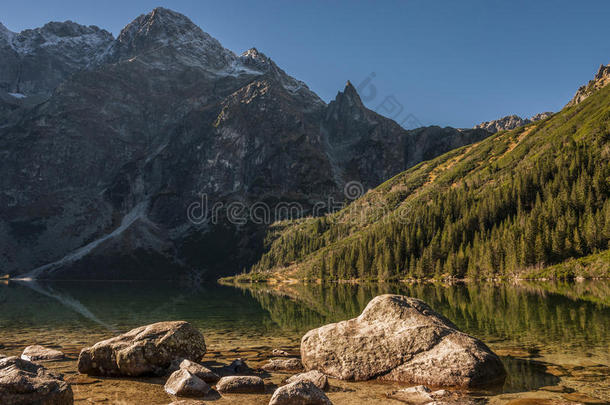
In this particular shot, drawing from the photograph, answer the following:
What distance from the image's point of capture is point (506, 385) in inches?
587

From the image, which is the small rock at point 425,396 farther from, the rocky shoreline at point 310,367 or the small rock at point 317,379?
the small rock at point 317,379

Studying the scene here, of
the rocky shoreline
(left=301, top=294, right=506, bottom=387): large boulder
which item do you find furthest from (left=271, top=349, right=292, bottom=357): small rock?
(left=301, top=294, right=506, bottom=387): large boulder

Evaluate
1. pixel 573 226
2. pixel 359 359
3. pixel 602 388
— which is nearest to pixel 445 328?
pixel 359 359

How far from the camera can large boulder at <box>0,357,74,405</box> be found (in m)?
11.0

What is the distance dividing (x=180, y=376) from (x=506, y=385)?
13.3 metres

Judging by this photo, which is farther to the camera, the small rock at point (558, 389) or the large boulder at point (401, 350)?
the large boulder at point (401, 350)

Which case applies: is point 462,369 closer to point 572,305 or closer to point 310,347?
point 310,347

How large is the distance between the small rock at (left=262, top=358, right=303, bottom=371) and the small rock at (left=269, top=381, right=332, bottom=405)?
264 inches

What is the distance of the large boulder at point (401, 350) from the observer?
15.7 metres

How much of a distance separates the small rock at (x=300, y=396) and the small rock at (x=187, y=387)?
135 inches

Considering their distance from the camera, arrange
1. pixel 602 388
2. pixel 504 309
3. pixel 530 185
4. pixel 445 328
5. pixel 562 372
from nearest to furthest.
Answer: pixel 602 388, pixel 562 372, pixel 445 328, pixel 504 309, pixel 530 185

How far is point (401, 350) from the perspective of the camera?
17344 millimetres

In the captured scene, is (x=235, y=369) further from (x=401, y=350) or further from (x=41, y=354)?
(x=41, y=354)

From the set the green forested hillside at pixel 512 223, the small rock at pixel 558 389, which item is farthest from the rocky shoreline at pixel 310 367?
the green forested hillside at pixel 512 223
